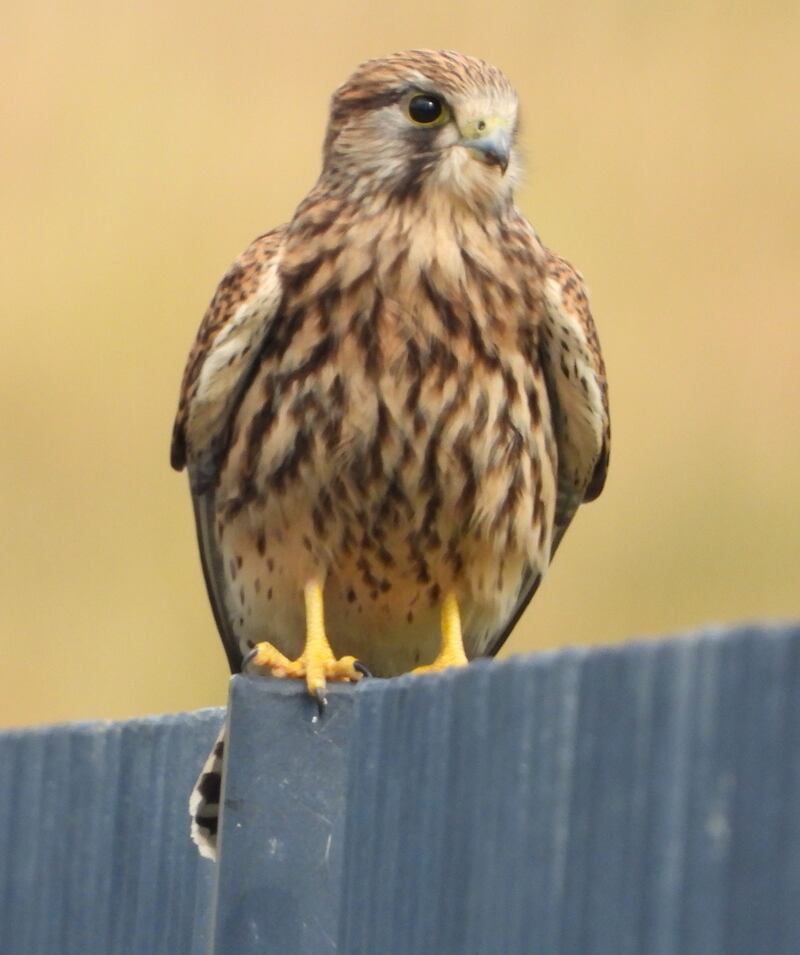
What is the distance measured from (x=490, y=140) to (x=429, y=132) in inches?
5.7

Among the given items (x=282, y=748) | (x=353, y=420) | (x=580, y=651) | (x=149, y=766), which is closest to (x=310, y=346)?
(x=353, y=420)

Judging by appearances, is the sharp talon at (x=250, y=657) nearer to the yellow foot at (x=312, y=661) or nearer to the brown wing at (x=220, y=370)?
the yellow foot at (x=312, y=661)

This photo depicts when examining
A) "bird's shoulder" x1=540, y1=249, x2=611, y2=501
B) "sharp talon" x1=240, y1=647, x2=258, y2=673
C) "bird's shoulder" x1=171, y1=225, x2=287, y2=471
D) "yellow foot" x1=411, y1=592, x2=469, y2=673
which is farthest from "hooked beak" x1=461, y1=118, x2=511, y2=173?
"sharp talon" x1=240, y1=647, x2=258, y2=673

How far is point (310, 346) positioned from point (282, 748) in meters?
1.43

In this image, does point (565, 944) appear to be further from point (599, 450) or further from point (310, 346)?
point (599, 450)

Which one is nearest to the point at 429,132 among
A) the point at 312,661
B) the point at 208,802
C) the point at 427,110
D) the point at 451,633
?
the point at 427,110

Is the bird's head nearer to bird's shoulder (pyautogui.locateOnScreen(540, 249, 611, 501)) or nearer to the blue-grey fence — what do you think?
bird's shoulder (pyautogui.locateOnScreen(540, 249, 611, 501))

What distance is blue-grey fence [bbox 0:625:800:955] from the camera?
1104 mm

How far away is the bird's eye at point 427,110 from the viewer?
3.17 metres

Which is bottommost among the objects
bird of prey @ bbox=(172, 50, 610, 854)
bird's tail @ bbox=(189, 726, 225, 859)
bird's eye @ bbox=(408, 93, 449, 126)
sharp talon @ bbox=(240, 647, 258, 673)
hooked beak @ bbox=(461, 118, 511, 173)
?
bird's tail @ bbox=(189, 726, 225, 859)

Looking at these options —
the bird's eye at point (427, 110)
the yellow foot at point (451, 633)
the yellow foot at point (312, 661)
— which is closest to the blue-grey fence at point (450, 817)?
the yellow foot at point (312, 661)

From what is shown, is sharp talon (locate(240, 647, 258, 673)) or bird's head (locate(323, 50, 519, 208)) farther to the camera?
bird's head (locate(323, 50, 519, 208))

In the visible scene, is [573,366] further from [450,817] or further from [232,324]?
[450,817]

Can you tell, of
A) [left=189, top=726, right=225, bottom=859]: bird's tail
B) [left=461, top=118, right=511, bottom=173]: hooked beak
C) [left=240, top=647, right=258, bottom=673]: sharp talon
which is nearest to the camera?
[left=189, top=726, right=225, bottom=859]: bird's tail
